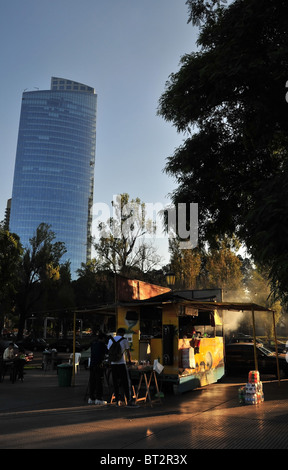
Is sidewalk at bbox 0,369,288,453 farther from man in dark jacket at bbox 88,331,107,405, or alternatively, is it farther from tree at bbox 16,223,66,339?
tree at bbox 16,223,66,339

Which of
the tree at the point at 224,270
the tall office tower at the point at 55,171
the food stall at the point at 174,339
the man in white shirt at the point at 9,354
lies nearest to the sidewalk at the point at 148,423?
the food stall at the point at 174,339

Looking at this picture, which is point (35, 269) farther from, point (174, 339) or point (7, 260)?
point (174, 339)

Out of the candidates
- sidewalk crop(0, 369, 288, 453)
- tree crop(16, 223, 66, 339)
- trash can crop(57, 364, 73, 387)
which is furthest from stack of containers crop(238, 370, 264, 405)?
tree crop(16, 223, 66, 339)

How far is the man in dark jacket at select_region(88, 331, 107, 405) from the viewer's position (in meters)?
9.73

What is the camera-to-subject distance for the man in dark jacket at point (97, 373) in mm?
9727

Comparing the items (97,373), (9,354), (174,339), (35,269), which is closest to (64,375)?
(9,354)

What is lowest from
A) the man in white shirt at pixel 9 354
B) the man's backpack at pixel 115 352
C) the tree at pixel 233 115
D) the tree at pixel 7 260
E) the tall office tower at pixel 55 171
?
the man in white shirt at pixel 9 354

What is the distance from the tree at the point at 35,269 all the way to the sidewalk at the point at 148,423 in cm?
2548

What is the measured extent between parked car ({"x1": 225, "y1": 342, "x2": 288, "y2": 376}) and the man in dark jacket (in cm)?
917

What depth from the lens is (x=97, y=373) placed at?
31.9 feet

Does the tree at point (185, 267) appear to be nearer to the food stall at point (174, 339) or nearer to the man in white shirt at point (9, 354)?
the food stall at point (174, 339)

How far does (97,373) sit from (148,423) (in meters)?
2.87
